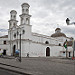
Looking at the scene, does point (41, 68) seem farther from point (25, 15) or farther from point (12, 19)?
point (12, 19)

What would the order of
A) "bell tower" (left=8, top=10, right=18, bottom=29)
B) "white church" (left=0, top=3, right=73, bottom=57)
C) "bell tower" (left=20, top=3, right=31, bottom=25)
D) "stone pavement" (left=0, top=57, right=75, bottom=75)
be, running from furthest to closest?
"bell tower" (left=8, top=10, right=18, bottom=29) < "bell tower" (left=20, top=3, right=31, bottom=25) < "white church" (left=0, top=3, right=73, bottom=57) < "stone pavement" (left=0, top=57, right=75, bottom=75)

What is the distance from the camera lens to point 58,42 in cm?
5712

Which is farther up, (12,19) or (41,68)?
(12,19)

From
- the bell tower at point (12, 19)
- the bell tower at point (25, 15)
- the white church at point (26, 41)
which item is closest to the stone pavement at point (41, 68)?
the white church at point (26, 41)

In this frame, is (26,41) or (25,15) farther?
(25,15)

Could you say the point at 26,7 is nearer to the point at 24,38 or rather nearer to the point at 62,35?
the point at 24,38

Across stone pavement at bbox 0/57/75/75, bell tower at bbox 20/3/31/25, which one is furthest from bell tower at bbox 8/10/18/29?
stone pavement at bbox 0/57/75/75

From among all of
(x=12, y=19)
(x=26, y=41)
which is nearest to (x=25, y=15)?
(x=12, y=19)

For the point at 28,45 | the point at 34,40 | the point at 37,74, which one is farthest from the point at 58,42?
the point at 37,74

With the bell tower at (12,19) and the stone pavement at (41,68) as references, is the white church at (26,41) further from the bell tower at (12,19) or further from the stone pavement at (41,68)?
the stone pavement at (41,68)

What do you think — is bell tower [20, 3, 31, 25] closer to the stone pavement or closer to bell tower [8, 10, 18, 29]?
bell tower [8, 10, 18, 29]

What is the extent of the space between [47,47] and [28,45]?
9.79m

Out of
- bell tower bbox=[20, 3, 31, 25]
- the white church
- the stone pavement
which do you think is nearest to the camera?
the stone pavement

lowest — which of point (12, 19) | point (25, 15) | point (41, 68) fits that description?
point (41, 68)
